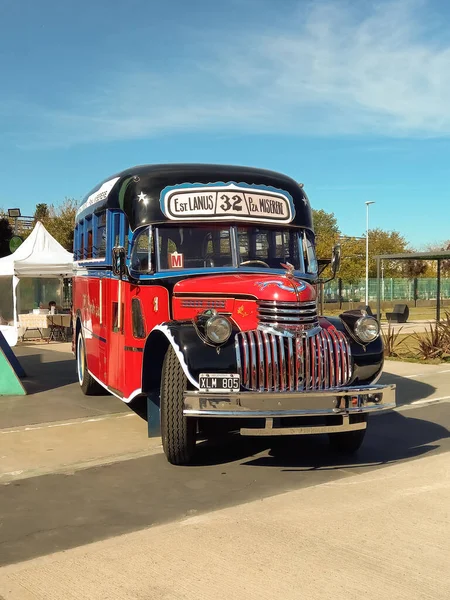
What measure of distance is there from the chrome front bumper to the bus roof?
7.35 ft

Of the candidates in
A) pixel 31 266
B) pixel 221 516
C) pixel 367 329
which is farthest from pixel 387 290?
pixel 221 516

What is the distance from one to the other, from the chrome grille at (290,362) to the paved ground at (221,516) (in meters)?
0.84

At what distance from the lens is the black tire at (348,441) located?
21.4 feet

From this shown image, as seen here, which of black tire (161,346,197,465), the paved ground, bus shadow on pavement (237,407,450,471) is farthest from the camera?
bus shadow on pavement (237,407,450,471)

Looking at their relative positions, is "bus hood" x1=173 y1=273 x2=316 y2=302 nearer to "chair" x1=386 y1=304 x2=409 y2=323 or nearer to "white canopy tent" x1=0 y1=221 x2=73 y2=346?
"white canopy tent" x1=0 y1=221 x2=73 y2=346

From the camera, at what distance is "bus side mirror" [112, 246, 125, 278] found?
695 cm

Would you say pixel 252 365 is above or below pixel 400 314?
above

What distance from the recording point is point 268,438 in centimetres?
747

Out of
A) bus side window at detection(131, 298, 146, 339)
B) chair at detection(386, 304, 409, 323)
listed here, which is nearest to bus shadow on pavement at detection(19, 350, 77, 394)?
bus side window at detection(131, 298, 146, 339)

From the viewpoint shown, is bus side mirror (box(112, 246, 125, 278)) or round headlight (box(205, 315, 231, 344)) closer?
round headlight (box(205, 315, 231, 344))

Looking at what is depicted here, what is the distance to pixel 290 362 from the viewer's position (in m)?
5.81

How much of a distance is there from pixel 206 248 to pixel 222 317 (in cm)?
145

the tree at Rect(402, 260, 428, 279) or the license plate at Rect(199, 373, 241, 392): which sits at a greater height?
the tree at Rect(402, 260, 428, 279)

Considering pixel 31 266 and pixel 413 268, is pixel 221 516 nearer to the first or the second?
pixel 31 266
